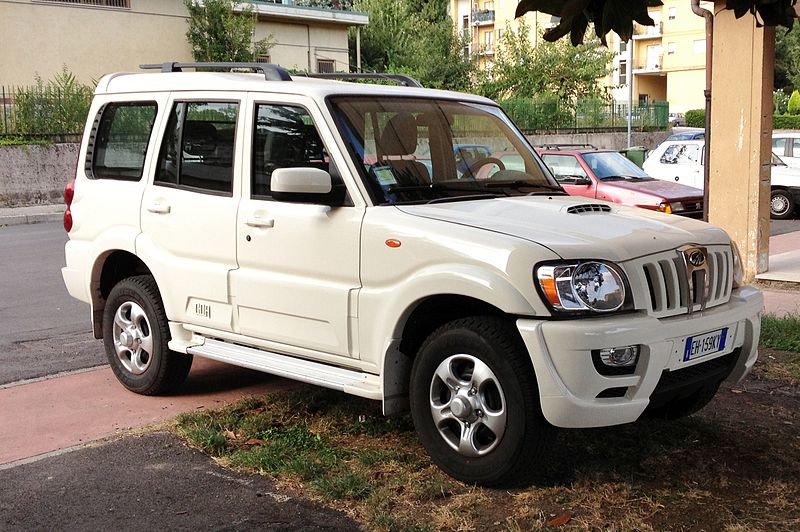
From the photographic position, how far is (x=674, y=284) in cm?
484

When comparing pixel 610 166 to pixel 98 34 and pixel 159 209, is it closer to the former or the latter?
pixel 159 209

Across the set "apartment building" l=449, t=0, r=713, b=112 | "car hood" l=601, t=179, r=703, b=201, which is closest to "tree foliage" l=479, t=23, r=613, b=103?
"car hood" l=601, t=179, r=703, b=201

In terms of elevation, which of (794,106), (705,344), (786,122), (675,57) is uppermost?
(675,57)

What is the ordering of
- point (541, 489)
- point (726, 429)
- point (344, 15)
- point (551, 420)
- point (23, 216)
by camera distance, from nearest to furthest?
point (551, 420) < point (541, 489) < point (726, 429) < point (23, 216) < point (344, 15)

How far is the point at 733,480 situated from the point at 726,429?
0.89 meters

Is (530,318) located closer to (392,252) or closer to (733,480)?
(392,252)

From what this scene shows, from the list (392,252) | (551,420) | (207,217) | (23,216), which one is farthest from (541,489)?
(23,216)

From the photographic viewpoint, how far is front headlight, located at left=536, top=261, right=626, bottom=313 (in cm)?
457

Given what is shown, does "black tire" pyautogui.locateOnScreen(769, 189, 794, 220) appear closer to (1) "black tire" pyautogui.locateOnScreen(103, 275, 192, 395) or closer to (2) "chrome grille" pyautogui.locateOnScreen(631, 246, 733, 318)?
(2) "chrome grille" pyautogui.locateOnScreen(631, 246, 733, 318)

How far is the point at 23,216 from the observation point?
20.5m

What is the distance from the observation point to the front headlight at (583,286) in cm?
457

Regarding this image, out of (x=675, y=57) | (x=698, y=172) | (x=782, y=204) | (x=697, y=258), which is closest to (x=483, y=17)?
(x=675, y=57)

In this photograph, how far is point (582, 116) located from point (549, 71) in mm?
5628

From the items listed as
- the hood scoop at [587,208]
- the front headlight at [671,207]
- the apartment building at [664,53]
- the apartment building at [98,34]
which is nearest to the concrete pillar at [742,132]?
the front headlight at [671,207]
